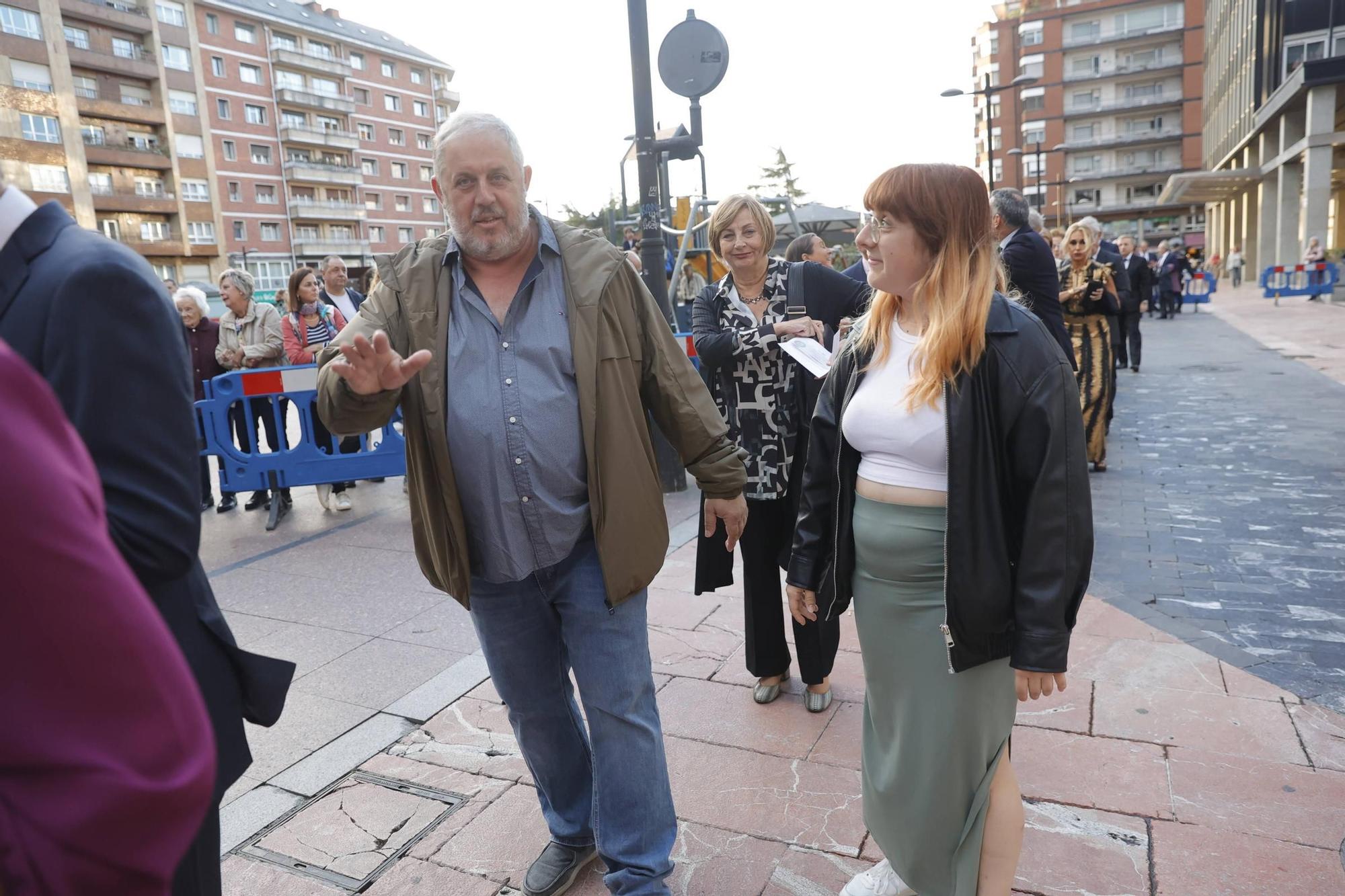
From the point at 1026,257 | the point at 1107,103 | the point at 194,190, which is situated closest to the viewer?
the point at 1026,257

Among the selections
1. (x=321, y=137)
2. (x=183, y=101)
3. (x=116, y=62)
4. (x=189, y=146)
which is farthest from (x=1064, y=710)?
(x=321, y=137)

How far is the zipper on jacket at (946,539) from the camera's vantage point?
80.1 inches

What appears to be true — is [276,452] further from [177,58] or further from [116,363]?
[177,58]

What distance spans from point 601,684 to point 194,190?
68.3 m

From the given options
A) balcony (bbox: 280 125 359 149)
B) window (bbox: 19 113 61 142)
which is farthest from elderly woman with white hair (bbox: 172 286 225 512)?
balcony (bbox: 280 125 359 149)

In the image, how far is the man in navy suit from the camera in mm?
1240

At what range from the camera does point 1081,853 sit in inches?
103

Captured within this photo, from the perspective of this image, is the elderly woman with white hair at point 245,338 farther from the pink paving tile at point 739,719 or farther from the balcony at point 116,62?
the balcony at point 116,62

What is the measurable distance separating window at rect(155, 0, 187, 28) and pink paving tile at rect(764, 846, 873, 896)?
7063 cm

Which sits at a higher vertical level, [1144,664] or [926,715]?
[926,715]

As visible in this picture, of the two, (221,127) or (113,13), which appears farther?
(221,127)

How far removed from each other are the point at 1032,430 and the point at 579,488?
1086 millimetres

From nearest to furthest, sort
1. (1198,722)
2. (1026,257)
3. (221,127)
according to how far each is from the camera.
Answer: (1198,722) → (1026,257) → (221,127)

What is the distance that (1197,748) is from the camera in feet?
10.4
